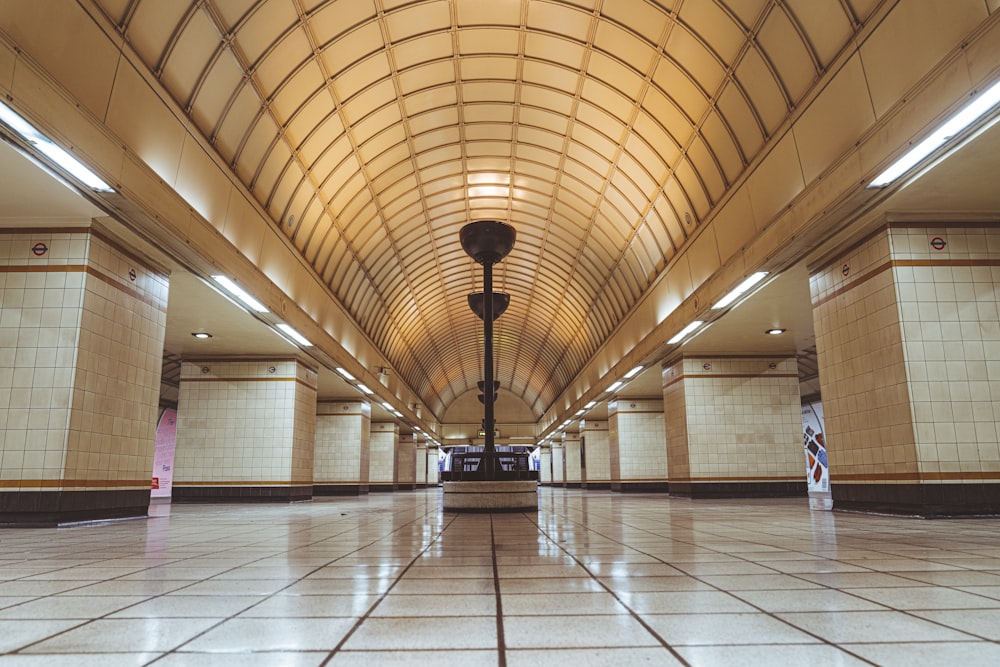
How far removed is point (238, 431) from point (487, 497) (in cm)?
1003

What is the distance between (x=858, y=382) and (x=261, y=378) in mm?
15506

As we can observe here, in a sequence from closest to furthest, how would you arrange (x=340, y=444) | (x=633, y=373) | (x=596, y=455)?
1. (x=633, y=373)
2. (x=340, y=444)
3. (x=596, y=455)

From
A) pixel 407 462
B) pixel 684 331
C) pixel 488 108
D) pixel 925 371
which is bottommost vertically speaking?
pixel 407 462

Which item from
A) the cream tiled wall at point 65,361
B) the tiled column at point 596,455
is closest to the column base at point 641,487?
the tiled column at point 596,455

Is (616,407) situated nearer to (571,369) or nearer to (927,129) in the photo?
(571,369)

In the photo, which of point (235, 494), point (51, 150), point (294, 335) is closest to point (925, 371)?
point (51, 150)

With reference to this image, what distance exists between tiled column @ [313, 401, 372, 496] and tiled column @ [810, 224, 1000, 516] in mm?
19156

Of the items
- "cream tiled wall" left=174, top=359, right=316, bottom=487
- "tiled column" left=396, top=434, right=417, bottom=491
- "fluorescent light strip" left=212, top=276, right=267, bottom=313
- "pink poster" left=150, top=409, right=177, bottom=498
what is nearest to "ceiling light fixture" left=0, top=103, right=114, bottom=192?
"fluorescent light strip" left=212, top=276, right=267, bottom=313

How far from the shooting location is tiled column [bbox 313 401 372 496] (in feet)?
80.4

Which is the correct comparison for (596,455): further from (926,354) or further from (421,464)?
(926,354)

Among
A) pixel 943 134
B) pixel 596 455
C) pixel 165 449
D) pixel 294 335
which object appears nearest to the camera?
pixel 943 134

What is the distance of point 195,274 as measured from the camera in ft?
36.4

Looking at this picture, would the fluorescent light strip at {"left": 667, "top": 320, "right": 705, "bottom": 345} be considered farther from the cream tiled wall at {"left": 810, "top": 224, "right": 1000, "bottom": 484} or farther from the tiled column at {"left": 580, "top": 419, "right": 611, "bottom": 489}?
the tiled column at {"left": 580, "top": 419, "right": 611, "bottom": 489}

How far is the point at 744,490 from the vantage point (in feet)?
57.1
